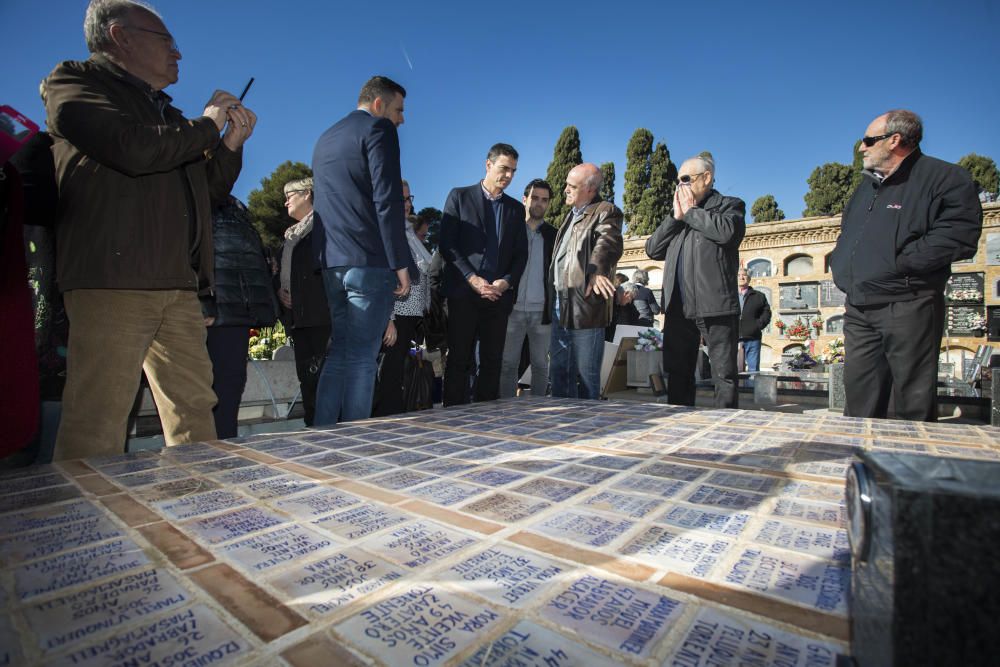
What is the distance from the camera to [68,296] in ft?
5.47

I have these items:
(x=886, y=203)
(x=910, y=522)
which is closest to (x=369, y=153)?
(x=910, y=522)

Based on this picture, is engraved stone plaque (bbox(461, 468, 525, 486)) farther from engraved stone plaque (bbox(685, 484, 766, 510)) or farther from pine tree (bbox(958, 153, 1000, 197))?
pine tree (bbox(958, 153, 1000, 197))

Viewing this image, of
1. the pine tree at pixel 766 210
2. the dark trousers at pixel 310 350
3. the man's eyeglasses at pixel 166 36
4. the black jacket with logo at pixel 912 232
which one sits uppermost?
the pine tree at pixel 766 210

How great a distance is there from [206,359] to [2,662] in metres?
1.68

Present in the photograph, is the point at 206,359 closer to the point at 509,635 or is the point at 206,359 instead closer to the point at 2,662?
the point at 2,662

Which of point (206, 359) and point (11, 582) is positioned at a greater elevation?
point (206, 359)

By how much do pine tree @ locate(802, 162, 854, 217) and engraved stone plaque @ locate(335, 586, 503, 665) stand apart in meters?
35.9

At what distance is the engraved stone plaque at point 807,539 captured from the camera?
86cm

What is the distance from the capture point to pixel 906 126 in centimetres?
280

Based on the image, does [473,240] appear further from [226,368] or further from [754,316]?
[754,316]

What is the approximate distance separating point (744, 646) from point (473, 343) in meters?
3.01

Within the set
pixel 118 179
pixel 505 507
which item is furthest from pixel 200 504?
pixel 118 179

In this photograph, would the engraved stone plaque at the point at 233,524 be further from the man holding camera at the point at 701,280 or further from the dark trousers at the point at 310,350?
the man holding camera at the point at 701,280

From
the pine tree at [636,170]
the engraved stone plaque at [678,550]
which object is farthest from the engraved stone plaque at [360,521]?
the pine tree at [636,170]
